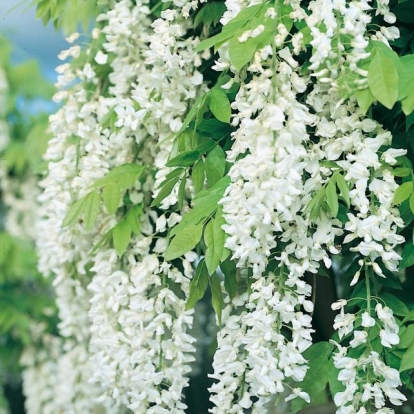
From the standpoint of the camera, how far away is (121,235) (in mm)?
2139

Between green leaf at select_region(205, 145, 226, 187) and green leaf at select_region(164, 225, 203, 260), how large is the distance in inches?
7.1

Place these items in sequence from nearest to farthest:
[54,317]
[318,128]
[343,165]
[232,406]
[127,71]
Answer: [343,165] < [318,128] < [232,406] < [127,71] < [54,317]

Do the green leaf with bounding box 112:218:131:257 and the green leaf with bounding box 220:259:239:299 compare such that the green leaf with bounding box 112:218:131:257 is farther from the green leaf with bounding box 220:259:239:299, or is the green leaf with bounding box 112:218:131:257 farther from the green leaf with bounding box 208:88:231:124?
the green leaf with bounding box 208:88:231:124

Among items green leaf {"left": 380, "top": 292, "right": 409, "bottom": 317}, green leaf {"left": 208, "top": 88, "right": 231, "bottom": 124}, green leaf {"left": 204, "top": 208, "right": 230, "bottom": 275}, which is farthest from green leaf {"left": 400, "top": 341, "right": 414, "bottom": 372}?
green leaf {"left": 208, "top": 88, "right": 231, "bottom": 124}

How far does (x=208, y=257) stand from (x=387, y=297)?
1.62 feet

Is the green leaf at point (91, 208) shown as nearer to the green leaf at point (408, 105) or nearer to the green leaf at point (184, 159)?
the green leaf at point (184, 159)

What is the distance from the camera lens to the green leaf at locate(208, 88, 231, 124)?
1.71m

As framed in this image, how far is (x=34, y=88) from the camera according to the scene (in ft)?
17.8

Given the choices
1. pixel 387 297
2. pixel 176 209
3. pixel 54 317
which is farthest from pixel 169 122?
pixel 54 317

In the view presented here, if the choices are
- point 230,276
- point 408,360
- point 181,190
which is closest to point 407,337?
point 408,360

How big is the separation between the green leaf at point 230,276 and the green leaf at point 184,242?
148 millimetres

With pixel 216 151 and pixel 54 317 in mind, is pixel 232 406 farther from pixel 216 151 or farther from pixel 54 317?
pixel 54 317

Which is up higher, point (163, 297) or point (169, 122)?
point (169, 122)

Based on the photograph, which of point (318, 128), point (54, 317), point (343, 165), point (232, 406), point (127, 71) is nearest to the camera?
point (343, 165)
